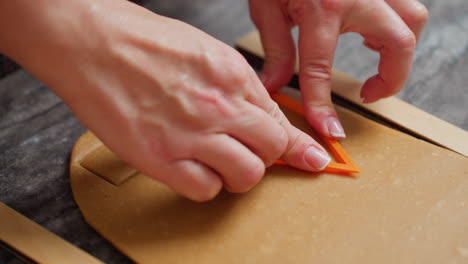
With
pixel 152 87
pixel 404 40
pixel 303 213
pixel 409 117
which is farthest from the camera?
pixel 409 117

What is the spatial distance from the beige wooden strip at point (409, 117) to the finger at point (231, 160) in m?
0.39

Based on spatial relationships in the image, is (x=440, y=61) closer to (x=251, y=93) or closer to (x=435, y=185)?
(x=435, y=185)

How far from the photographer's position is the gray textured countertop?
822mm

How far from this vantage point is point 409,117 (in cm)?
98

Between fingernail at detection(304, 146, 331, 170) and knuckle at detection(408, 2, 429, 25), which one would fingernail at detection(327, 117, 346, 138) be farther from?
knuckle at detection(408, 2, 429, 25)

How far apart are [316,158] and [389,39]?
279mm

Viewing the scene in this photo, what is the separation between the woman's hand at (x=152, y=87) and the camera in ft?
2.10

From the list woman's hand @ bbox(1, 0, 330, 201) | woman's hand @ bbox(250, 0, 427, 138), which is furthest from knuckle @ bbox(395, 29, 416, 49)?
woman's hand @ bbox(1, 0, 330, 201)

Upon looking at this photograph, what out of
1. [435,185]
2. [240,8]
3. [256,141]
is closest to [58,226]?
[256,141]

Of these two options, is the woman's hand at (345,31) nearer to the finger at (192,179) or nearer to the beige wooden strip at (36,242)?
the finger at (192,179)

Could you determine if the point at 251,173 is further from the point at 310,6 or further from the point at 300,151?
the point at 310,6

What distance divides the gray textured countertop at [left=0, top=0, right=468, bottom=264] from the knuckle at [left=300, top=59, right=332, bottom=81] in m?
0.28

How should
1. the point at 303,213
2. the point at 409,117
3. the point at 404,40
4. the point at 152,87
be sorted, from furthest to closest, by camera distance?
the point at 409,117 < the point at 404,40 < the point at 303,213 < the point at 152,87

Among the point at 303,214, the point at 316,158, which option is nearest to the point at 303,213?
the point at 303,214
